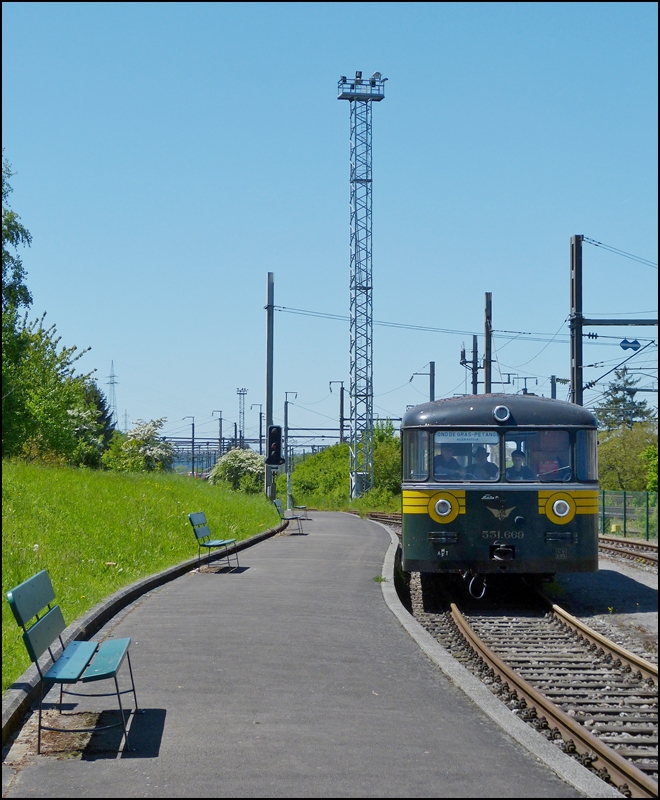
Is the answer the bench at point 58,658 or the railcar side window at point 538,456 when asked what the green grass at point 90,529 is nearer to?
the bench at point 58,658

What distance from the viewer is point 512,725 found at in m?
6.87

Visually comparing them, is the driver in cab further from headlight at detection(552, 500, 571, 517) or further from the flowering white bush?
the flowering white bush

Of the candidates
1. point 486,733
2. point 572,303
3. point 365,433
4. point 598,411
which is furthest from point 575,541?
point 598,411

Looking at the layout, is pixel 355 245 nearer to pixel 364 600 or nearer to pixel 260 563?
pixel 260 563

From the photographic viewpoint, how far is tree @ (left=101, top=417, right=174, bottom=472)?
5353 centimetres

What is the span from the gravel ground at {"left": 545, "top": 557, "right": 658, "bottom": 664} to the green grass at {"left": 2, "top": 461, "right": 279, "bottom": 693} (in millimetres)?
6310

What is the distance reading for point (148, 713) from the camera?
6984 mm

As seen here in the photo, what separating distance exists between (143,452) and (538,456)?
148 feet

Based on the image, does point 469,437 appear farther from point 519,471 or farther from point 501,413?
point 519,471

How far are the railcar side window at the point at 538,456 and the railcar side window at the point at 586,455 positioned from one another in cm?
15

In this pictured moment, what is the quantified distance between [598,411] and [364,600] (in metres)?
82.0

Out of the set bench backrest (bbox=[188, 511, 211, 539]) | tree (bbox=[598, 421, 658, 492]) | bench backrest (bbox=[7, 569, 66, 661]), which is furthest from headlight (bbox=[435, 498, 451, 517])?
tree (bbox=[598, 421, 658, 492])

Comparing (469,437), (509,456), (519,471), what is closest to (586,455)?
(519,471)

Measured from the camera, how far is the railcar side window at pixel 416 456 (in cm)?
1440
